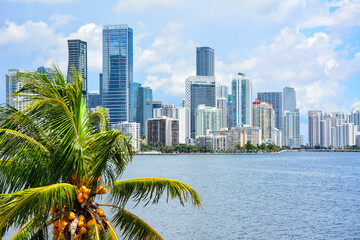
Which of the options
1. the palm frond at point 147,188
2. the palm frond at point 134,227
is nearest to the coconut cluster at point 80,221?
the palm frond at point 134,227

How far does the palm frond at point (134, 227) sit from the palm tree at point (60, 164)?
0.02 m

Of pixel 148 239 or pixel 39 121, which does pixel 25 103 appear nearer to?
pixel 39 121

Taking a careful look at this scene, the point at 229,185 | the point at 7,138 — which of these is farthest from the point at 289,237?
the point at 229,185

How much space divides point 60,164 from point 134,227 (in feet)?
6.68

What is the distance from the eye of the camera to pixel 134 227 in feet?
29.5

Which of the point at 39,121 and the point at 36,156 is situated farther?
the point at 39,121

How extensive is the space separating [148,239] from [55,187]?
8.19ft

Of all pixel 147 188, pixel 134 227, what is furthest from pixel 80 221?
pixel 147 188

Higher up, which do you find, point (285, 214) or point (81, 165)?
point (81, 165)

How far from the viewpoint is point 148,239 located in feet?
28.8

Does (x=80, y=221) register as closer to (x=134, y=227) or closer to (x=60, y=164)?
(x=60, y=164)

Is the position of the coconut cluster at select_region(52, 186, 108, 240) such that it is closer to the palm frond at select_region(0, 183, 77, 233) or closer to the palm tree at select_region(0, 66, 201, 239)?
the palm tree at select_region(0, 66, 201, 239)

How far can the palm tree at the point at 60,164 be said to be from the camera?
7734 millimetres

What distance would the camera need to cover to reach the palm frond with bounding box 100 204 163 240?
8820mm
